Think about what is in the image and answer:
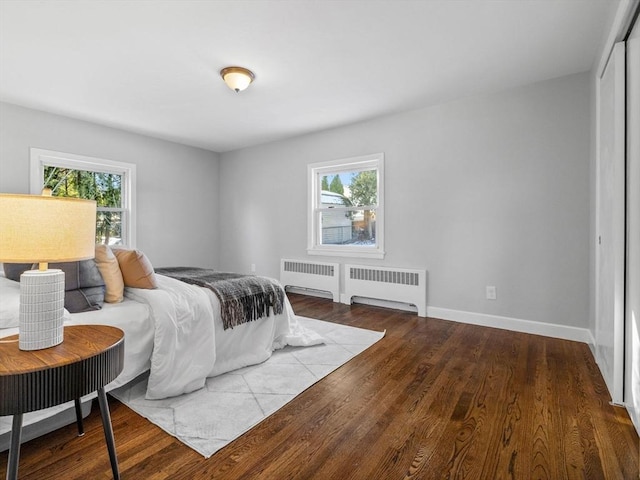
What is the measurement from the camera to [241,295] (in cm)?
241

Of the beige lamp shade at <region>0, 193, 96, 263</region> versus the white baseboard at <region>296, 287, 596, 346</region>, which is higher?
the beige lamp shade at <region>0, 193, 96, 263</region>

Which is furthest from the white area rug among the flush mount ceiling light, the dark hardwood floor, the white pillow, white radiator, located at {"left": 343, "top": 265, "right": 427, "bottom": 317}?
the flush mount ceiling light

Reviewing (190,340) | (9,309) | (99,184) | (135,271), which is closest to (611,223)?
(190,340)

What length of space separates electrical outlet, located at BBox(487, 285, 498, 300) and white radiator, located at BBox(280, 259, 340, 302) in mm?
1842

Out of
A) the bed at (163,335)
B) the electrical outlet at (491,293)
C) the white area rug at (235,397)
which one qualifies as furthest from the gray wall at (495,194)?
the bed at (163,335)

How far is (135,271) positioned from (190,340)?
605mm

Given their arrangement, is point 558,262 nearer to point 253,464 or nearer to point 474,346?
point 474,346

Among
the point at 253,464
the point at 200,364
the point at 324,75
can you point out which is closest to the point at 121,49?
the point at 324,75

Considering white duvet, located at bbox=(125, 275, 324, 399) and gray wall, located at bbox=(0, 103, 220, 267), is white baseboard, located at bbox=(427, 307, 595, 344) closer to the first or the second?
white duvet, located at bbox=(125, 275, 324, 399)

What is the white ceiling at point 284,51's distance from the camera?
2096 millimetres

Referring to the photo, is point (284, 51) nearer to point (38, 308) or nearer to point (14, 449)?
point (38, 308)

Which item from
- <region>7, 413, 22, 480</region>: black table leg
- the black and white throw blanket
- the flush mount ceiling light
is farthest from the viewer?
Result: the flush mount ceiling light

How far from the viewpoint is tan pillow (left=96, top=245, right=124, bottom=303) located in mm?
2077

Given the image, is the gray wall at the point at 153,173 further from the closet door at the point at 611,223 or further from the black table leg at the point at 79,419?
the closet door at the point at 611,223
